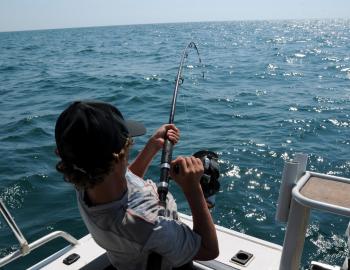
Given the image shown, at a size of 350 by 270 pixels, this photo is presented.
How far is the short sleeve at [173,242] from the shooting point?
1.47 m

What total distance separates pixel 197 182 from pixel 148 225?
24 centimetres

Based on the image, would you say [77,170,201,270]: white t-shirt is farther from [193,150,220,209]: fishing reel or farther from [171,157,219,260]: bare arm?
[193,150,220,209]: fishing reel

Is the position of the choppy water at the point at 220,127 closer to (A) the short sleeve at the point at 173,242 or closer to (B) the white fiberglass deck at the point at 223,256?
(B) the white fiberglass deck at the point at 223,256

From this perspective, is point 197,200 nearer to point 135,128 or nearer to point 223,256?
point 135,128

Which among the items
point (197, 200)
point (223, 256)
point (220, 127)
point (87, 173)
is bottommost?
point (220, 127)

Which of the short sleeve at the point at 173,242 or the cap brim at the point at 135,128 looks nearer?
the short sleeve at the point at 173,242

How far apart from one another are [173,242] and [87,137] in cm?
50

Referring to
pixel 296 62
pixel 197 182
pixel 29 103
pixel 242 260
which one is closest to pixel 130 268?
pixel 197 182

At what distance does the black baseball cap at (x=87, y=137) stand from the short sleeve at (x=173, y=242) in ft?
1.06

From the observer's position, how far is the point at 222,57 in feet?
69.4

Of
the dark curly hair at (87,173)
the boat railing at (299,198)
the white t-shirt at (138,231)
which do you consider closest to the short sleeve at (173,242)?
the white t-shirt at (138,231)

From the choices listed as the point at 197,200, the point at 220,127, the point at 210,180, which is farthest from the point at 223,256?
the point at 220,127

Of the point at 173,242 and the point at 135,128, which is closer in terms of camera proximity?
the point at 173,242

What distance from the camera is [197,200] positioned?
1.56 meters
